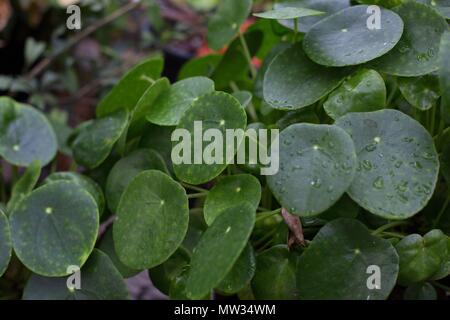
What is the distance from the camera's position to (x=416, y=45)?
0.65 metres

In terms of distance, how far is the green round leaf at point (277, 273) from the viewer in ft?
2.05

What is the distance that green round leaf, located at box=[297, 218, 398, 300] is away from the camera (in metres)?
0.56

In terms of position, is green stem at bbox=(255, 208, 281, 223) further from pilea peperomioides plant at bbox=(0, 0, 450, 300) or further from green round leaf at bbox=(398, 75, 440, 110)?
green round leaf at bbox=(398, 75, 440, 110)

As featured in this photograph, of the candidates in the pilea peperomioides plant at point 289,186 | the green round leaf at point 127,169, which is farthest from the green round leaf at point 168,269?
the green round leaf at point 127,169

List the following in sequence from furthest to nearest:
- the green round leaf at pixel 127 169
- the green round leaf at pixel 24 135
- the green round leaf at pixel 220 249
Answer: the green round leaf at pixel 24 135 < the green round leaf at pixel 127 169 < the green round leaf at pixel 220 249

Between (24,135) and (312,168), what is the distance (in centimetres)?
53

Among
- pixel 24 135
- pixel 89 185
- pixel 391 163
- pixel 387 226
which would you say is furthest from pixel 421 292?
pixel 24 135

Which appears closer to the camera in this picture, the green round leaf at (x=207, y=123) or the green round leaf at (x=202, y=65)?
the green round leaf at (x=207, y=123)

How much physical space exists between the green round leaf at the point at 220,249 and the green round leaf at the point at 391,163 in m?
0.12

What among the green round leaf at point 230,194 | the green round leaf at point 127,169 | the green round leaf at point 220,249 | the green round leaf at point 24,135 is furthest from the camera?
the green round leaf at point 24,135

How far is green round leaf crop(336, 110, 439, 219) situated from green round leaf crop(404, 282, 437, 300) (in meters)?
0.21

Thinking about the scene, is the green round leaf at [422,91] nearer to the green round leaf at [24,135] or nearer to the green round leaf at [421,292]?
the green round leaf at [421,292]

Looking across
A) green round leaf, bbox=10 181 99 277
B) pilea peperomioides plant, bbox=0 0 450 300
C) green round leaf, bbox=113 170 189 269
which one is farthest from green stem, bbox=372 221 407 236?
green round leaf, bbox=10 181 99 277
